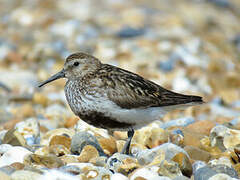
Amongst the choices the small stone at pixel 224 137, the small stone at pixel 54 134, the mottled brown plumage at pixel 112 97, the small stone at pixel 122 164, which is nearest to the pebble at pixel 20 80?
the small stone at pixel 54 134

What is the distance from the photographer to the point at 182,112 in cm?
882

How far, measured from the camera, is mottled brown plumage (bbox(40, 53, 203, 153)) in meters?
5.03

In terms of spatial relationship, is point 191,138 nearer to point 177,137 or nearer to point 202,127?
point 177,137

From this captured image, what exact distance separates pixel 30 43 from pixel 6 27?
46.0 inches

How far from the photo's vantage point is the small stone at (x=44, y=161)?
4.33m

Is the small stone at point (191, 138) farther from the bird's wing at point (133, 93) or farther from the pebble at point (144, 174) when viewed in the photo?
the pebble at point (144, 174)

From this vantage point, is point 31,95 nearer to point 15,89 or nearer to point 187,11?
point 15,89

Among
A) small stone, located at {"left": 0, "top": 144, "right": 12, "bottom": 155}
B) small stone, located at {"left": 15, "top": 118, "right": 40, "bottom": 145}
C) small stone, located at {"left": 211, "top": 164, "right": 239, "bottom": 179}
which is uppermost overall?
small stone, located at {"left": 211, "top": 164, "right": 239, "bottom": 179}

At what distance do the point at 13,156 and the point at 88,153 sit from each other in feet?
2.31

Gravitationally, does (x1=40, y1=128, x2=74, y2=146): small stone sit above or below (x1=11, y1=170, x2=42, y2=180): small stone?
below

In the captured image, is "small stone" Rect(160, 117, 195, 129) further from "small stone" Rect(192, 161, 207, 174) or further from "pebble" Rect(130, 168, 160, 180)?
"pebble" Rect(130, 168, 160, 180)

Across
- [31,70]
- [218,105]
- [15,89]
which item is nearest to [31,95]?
[15,89]

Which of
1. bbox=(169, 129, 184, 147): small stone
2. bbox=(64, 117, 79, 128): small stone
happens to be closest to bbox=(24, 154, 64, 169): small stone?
bbox=(169, 129, 184, 147): small stone

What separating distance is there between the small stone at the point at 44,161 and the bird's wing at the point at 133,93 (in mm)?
1002
